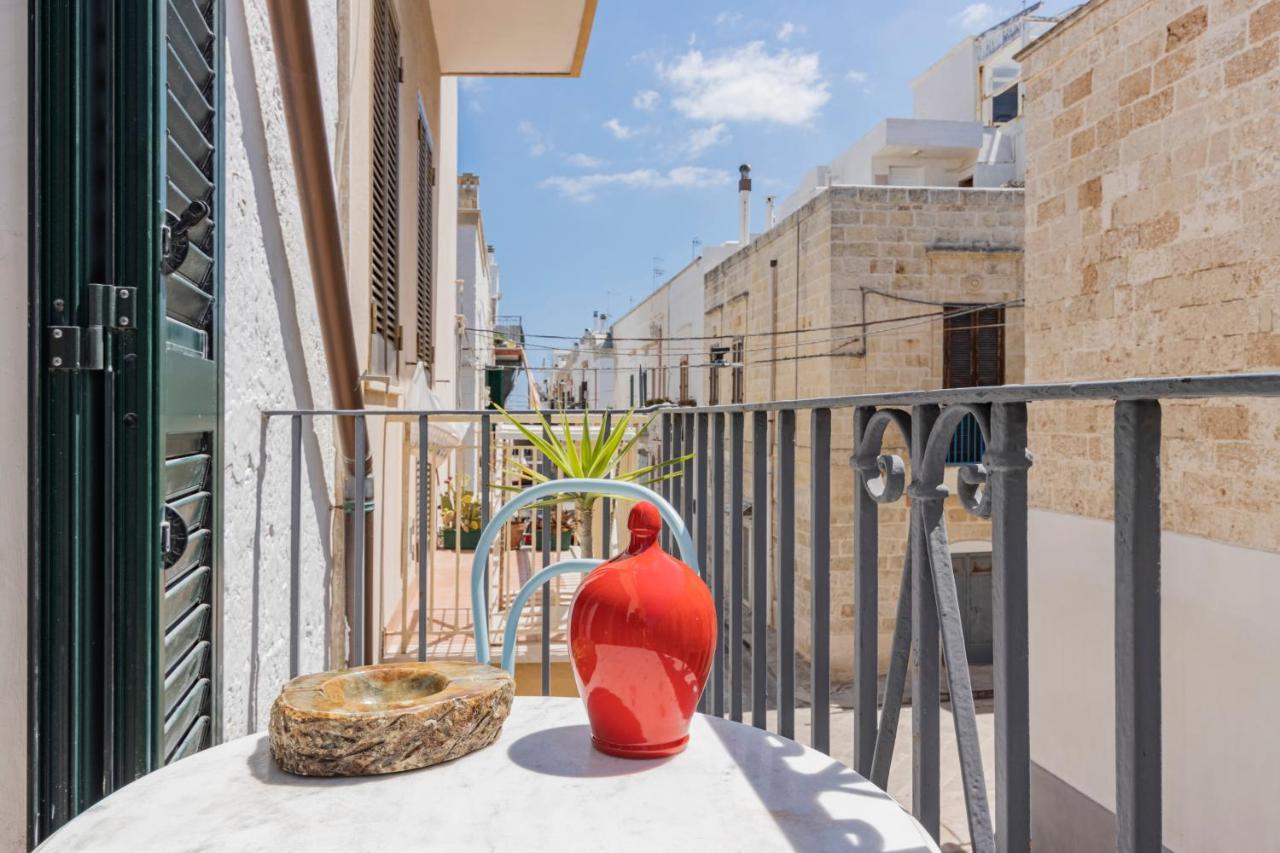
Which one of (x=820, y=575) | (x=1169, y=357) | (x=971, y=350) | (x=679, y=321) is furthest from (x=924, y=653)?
(x=679, y=321)

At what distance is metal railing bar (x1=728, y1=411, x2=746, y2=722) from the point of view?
184cm

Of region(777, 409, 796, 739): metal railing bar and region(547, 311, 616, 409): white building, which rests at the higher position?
region(547, 311, 616, 409): white building

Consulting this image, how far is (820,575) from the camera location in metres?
1.46

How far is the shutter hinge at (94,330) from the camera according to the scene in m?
1.23

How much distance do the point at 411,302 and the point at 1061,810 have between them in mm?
5582

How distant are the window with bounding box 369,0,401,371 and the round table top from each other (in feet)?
11.1

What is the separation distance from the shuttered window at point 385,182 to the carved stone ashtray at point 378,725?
334cm

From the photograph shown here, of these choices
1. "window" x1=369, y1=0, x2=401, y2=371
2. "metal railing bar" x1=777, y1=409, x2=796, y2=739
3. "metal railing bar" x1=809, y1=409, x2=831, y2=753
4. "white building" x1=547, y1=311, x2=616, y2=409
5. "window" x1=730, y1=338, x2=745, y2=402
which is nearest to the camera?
"metal railing bar" x1=809, y1=409, x2=831, y2=753

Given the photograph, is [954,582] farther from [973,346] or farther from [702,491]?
[973,346]

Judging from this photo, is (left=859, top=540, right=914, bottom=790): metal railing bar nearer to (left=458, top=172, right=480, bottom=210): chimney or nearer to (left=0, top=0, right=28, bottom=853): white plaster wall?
(left=0, top=0, right=28, bottom=853): white plaster wall

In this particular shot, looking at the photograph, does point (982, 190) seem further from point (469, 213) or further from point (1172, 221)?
point (469, 213)

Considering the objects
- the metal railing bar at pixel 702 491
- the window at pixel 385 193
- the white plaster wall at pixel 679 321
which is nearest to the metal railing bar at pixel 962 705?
the metal railing bar at pixel 702 491

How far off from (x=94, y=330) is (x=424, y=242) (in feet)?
18.4

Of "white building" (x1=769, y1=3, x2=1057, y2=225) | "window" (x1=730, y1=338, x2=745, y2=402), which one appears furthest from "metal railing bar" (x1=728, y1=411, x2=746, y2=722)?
"white building" (x1=769, y1=3, x2=1057, y2=225)
